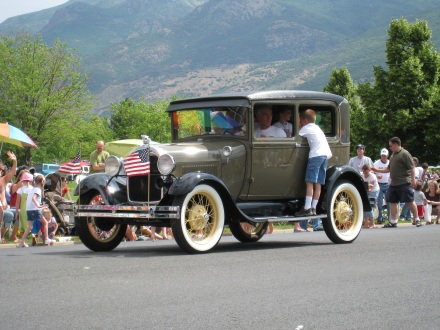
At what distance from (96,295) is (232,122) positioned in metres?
5.08

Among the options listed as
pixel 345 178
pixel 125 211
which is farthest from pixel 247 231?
pixel 125 211

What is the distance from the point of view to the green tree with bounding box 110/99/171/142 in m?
152

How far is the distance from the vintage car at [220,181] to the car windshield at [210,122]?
1cm

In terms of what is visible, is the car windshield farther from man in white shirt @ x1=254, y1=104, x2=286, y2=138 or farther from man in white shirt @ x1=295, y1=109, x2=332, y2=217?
man in white shirt @ x1=295, y1=109, x2=332, y2=217

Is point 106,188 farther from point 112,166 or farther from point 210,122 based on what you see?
point 210,122

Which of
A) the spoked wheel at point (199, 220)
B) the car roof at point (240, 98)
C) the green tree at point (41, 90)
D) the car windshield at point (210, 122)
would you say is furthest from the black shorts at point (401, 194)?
the green tree at point (41, 90)

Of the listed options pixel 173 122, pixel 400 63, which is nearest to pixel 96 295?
pixel 173 122

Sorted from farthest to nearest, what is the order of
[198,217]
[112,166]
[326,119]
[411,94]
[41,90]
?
1. [41,90]
2. [411,94]
3. [326,119]
4. [112,166]
5. [198,217]

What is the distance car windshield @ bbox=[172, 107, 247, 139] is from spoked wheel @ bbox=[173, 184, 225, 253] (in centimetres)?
127

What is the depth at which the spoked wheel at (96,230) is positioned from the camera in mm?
11539

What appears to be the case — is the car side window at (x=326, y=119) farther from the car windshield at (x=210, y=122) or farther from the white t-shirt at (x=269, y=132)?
the car windshield at (x=210, y=122)

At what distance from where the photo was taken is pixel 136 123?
153500 millimetres

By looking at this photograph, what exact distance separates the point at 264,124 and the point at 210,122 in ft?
2.55

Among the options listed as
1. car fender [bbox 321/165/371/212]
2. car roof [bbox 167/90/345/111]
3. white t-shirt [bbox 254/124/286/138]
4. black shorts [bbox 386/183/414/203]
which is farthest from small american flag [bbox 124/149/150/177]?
black shorts [bbox 386/183/414/203]
